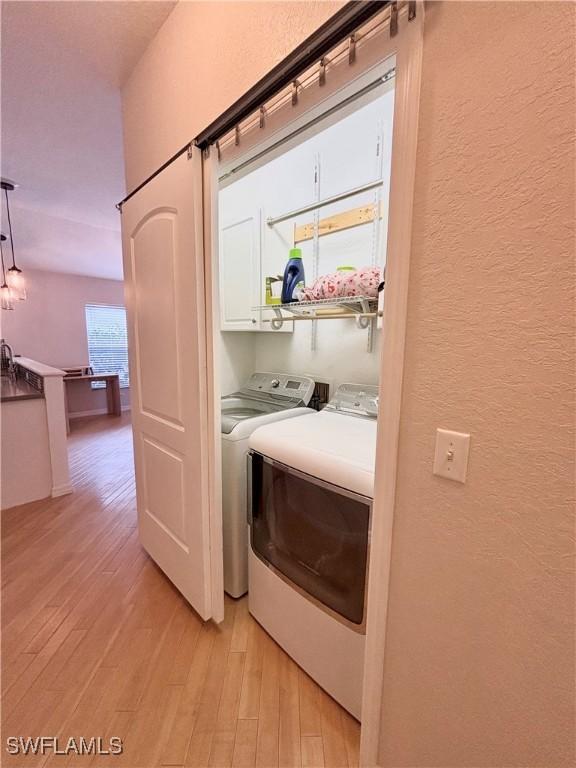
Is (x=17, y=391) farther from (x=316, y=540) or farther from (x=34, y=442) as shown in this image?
(x=316, y=540)

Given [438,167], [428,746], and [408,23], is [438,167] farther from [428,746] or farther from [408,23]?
[428,746]

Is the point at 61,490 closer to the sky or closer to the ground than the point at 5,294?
closer to the ground

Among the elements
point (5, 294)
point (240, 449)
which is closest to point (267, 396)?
point (240, 449)

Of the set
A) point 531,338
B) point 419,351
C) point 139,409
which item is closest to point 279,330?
point 139,409

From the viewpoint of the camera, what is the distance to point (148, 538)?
1875 mm

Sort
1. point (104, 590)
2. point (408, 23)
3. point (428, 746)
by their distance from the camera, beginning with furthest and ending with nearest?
point (104, 590), point (428, 746), point (408, 23)

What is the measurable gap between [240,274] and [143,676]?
6.53ft

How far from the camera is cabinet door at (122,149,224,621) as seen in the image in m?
1.26

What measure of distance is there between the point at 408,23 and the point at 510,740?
148 cm

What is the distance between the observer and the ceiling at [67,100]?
4.16ft

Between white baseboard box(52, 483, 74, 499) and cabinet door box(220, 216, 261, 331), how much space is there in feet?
7.10

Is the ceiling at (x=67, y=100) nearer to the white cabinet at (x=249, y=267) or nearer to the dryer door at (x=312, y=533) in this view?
the white cabinet at (x=249, y=267)

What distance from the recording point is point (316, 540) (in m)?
1.19
